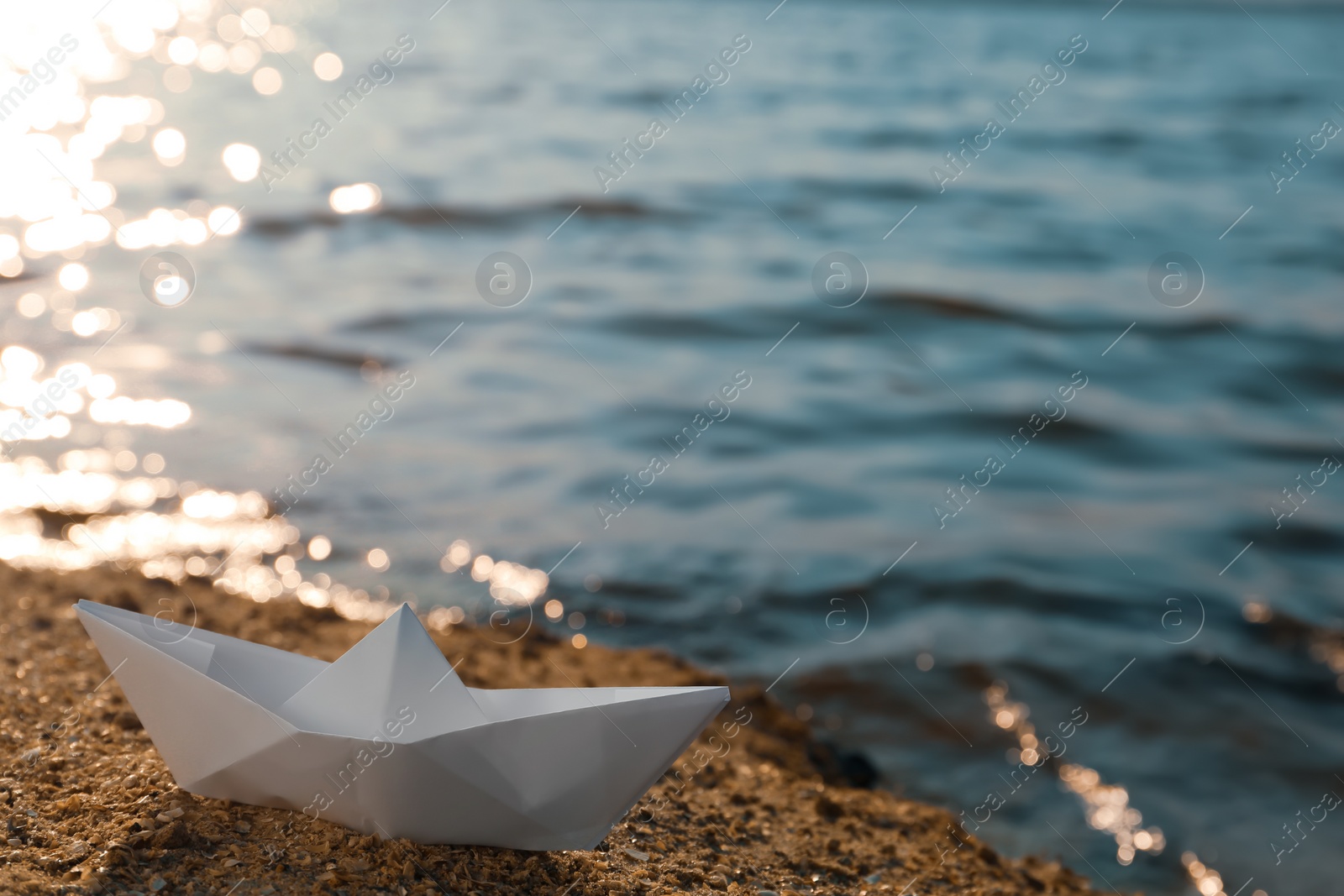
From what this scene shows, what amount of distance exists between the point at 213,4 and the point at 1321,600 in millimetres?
22247

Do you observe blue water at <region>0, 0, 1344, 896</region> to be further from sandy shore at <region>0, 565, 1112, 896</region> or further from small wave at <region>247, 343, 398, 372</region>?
sandy shore at <region>0, 565, 1112, 896</region>

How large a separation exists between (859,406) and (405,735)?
498 centimetres

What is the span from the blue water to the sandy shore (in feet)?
2.08

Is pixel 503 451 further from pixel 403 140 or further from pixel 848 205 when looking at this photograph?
pixel 403 140

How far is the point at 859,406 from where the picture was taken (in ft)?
20.5

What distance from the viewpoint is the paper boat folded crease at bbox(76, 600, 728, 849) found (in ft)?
5.13

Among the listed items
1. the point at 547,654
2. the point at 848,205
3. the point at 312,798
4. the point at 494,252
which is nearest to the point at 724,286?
the point at 494,252

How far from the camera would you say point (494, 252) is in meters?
8.33

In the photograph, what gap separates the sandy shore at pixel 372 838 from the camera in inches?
64.4

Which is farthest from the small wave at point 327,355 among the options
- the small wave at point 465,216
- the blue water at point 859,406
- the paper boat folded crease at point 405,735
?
the paper boat folded crease at point 405,735

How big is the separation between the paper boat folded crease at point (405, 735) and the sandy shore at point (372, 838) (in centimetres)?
7

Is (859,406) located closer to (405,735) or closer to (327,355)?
(327,355)

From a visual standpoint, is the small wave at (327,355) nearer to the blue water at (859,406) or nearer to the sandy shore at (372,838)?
the blue water at (859,406)

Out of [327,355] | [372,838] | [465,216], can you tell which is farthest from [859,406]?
[372,838]
